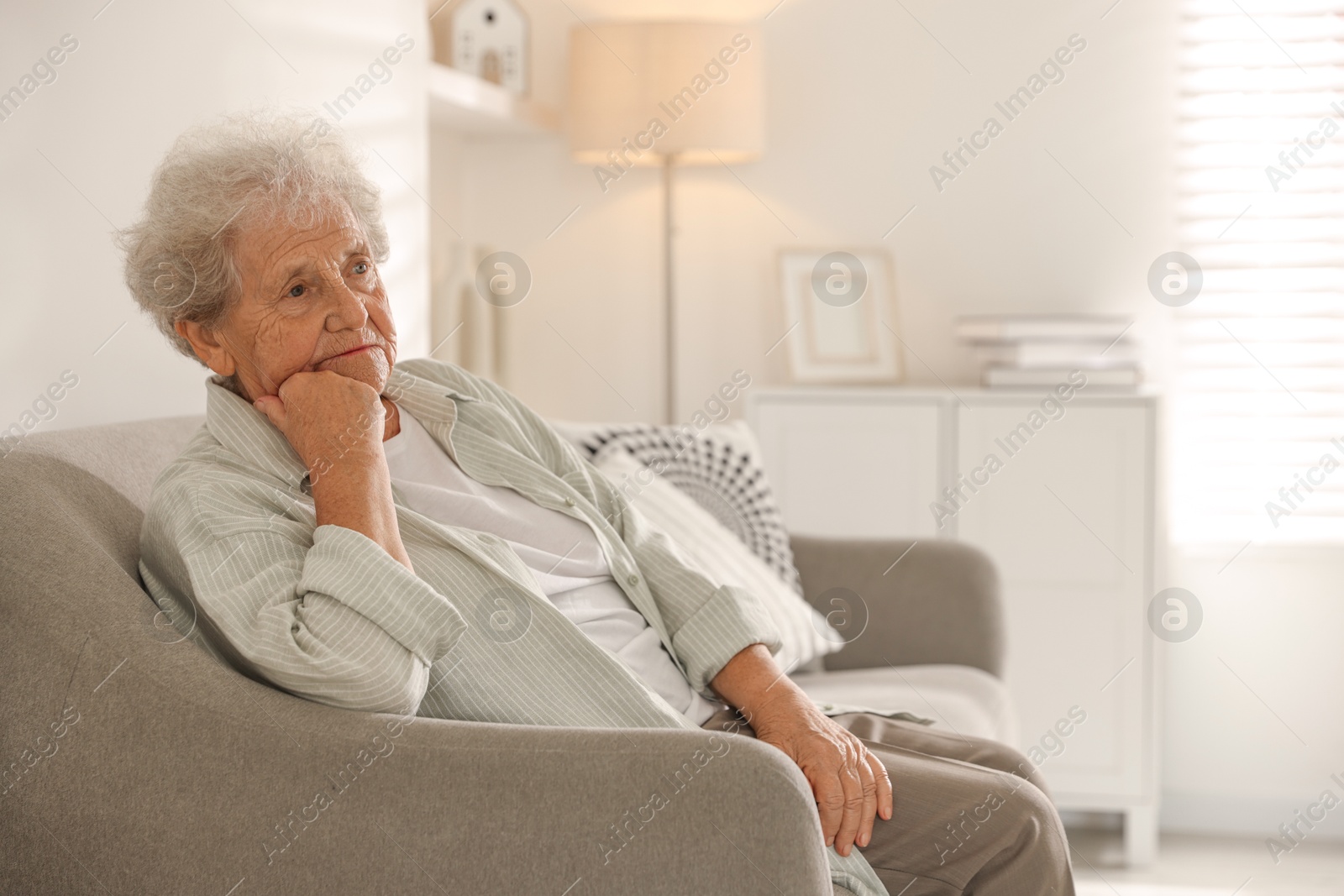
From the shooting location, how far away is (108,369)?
1.53m

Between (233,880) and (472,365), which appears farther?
(472,365)

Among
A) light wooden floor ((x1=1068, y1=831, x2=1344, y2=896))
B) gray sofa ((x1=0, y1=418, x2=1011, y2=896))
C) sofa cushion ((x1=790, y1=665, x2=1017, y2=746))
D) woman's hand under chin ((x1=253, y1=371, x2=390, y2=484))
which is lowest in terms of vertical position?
light wooden floor ((x1=1068, y1=831, x2=1344, y2=896))

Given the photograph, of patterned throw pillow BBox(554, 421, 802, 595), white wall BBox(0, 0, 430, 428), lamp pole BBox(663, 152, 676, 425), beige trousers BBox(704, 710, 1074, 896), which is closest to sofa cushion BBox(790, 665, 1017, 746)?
patterned throw pillow BBox(554, 421, 802, 595)

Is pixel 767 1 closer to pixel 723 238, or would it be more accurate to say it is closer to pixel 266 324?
pixel 723 238

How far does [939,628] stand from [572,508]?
86 cm

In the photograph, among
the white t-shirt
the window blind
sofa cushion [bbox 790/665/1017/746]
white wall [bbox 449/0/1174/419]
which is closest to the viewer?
the white t-shirt

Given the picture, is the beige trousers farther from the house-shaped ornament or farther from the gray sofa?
the house-shaped ornament

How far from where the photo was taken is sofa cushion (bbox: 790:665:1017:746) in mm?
1742

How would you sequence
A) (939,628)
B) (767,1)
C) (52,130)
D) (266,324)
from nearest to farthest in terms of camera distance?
(266,324), (52,130), (939,628), (767,1)

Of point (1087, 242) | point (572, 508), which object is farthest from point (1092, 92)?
point (572, 508)

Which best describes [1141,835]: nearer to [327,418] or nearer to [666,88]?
[666,88]

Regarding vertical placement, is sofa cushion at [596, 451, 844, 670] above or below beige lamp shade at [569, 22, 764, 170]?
below

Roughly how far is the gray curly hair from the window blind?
2225 mm

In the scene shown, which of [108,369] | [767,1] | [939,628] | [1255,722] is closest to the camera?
[108,369]
